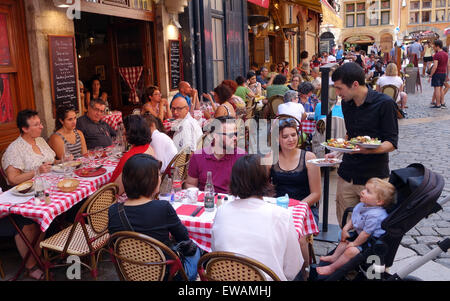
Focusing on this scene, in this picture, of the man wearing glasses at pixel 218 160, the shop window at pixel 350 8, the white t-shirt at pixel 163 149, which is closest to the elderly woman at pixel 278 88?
the white t-shirt at pixel 163 149

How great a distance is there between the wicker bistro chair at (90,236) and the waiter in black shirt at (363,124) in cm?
219

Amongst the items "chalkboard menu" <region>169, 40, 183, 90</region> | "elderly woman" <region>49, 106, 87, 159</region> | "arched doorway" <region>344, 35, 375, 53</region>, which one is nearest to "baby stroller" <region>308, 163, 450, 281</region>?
"elderly woman" <region>49, 106, 87, 159</region>

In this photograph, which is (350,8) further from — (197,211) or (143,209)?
(143,209)

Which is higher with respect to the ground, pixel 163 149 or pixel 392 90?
pixel 392 90

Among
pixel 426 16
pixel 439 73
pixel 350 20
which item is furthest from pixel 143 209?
pixel 426 16

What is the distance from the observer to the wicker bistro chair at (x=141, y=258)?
8.13 feet

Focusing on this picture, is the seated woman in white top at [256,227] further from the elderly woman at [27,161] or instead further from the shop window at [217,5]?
the shop window at [217,5]

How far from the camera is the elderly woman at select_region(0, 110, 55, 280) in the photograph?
3805mm

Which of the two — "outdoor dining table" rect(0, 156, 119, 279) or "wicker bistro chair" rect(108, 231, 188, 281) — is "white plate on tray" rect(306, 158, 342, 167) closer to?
"wicker bistro chair" rect(108, 231, 188, 281)

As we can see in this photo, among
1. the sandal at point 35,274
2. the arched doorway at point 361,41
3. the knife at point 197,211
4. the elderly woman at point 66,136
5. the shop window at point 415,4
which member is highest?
the shop window at point 415,4

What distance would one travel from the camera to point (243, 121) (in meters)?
7.98

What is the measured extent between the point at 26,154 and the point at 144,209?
241 cm

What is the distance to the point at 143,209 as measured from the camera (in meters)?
2.64
